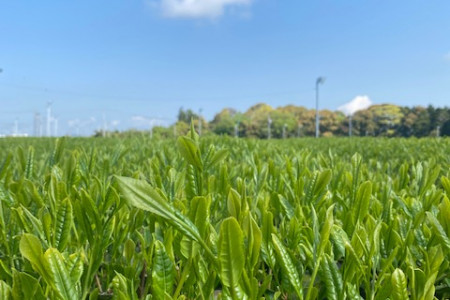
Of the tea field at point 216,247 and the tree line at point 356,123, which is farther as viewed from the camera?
the tree line at point 356,123

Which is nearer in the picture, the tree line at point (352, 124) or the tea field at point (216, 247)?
the tea field at point (216, 247)

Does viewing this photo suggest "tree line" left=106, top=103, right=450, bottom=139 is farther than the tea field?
Yes

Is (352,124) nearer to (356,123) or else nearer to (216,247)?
(356,123)

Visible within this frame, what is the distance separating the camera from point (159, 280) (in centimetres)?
63

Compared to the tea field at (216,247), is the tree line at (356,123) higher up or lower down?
higher up

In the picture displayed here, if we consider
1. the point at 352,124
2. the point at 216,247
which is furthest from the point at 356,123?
the point at 216,247

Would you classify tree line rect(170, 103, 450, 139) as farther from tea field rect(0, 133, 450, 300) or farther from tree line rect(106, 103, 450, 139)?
tea field rect(0, 133, 450, 300)

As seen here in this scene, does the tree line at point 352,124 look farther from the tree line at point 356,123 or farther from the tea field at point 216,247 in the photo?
the tea field at point 216,247

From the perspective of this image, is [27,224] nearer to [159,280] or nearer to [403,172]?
[159,280]

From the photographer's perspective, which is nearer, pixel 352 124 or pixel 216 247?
pixel 216 247

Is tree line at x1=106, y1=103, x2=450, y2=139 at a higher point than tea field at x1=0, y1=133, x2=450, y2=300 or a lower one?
higher

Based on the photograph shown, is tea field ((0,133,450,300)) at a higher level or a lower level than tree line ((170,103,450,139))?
lower

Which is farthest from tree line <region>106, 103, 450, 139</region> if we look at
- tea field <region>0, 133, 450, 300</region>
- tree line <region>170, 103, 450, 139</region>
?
tea field <region>0, 133, 450, 300</region>

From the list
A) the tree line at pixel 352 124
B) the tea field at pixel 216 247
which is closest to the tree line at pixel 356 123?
the tree line at pixel 352 124
